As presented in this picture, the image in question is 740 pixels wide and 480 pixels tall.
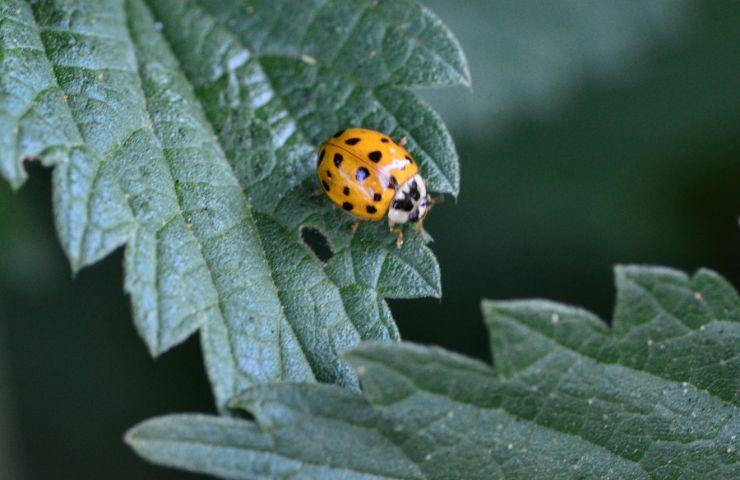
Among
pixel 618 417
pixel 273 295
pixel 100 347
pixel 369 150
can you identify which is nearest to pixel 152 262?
pixel 273 295

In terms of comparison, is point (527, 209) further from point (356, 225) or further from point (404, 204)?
point (356, 225)

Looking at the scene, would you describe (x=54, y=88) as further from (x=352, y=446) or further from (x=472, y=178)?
(x=472, y=178)

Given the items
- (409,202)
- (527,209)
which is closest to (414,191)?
(409,202)

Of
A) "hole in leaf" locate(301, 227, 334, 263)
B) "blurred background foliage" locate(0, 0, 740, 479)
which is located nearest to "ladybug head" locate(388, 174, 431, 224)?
"hole in leaf" locate(301, 227, 334, 263)

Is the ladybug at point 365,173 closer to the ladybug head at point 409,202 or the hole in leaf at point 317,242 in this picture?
the ladybug head at point 409,202

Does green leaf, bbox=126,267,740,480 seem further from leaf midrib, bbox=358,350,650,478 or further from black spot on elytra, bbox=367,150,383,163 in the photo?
black spot on elytra, bbox=367,150,383,163
